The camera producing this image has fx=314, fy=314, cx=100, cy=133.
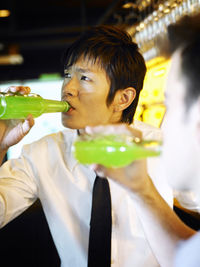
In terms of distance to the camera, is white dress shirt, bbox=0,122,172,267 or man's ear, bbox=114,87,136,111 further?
man's ear, bbox=114,87,136,111

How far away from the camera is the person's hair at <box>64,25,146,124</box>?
171 cm

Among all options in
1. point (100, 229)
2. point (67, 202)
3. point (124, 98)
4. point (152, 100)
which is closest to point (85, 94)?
point (124, 98)

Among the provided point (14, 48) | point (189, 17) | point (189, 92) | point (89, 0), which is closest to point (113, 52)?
point (189, 17)

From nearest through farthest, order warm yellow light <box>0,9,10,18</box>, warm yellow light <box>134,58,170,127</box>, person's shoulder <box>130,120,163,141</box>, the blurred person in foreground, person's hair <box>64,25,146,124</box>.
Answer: the blurred person in foreground → person's hair <box>64,25,146,124</box> → person's shoulder <box>130,120,163,141</box> → warm yellow light <box>134,58,170,127</box> → warm yellow light <box>0,9,10,18</box>

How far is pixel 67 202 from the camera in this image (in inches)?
65.8

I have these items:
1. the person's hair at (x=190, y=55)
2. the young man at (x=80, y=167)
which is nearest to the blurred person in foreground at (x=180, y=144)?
the person's hair at (x=190, y=55)

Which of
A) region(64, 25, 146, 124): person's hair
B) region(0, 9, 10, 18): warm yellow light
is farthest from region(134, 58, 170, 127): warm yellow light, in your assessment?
region(0, 9, 10, 18): warm yellow light

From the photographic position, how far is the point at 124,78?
5.82ft

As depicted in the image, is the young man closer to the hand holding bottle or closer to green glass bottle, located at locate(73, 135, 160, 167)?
the hand holding bottle

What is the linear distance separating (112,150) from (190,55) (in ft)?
1.44

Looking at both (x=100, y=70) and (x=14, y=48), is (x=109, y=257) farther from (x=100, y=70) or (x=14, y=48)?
(x=14, y=48)

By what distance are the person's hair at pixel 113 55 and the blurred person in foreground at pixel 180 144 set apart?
1.96 ft

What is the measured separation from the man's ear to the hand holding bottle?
1.66 feet

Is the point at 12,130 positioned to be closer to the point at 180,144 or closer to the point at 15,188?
the point at 15,188
